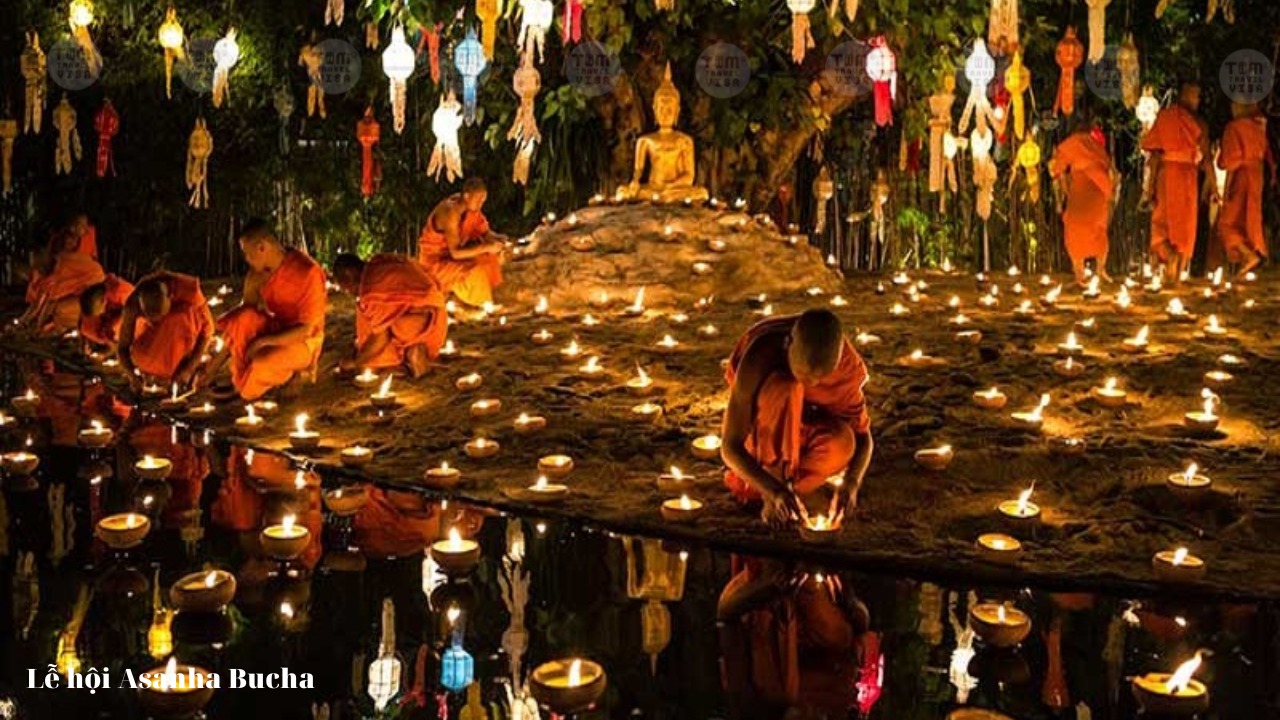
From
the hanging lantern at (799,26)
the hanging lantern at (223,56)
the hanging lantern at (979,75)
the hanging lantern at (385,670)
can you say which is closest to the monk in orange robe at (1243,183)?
the hanging lantern at (979,75)

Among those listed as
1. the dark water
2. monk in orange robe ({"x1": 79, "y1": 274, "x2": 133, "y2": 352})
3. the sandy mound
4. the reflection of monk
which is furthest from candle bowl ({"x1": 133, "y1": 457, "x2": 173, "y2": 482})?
the sandy mound

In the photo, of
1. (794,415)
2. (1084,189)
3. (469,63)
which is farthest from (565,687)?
(1084,189)

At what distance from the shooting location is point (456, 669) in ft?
10.7

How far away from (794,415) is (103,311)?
585 cm

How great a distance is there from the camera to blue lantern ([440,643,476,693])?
10.4ft

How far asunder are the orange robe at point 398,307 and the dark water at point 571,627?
2145mm

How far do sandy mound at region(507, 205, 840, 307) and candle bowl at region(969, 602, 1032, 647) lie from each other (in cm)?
603

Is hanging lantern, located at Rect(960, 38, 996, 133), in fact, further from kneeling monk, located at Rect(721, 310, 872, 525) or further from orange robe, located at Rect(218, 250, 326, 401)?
kneeling monk, located at Rect(721, 310, 872, 525)

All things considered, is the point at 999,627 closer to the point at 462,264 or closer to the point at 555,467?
the point at 555,467

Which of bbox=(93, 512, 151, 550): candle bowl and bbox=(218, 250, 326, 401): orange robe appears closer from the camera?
bbox=(93, 512, 151, 550): candle bowl

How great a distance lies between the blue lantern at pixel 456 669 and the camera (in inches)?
124

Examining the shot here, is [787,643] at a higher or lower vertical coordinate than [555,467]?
lower

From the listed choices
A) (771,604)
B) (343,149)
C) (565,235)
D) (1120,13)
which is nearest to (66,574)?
(771,604)

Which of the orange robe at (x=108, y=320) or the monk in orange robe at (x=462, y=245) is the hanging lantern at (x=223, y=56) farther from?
the monk in orange robe at (x=462, y=245)
